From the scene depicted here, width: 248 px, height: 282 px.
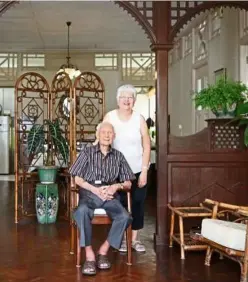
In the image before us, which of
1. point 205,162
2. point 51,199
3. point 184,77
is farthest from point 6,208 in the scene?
point 184,77

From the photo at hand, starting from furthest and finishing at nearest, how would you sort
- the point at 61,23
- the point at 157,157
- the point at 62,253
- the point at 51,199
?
the point at 61,23
the point at 51,199
the point at 157,157
the point at 62,253

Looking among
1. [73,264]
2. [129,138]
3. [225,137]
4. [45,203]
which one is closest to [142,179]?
[129,138]

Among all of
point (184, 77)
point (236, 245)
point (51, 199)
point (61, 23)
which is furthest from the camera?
point (184, 77)

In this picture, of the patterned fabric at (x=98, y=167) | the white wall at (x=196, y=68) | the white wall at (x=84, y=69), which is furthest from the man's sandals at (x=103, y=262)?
the white wall at (x=84, y=69)

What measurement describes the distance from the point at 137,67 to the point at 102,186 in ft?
25.7

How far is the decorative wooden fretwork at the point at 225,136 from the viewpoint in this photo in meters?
4.68

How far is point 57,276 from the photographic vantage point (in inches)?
141

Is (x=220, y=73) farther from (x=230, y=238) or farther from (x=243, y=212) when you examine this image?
(x=230, y=238)

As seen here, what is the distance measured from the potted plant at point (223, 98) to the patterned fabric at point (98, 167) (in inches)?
46.6

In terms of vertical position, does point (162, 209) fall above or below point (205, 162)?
below

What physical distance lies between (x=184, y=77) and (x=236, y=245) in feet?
22.4

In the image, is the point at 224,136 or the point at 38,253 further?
the point at 224,136

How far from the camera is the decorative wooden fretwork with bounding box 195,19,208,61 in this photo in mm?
8461

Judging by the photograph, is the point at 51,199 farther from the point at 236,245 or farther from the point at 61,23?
the point at 61,23
